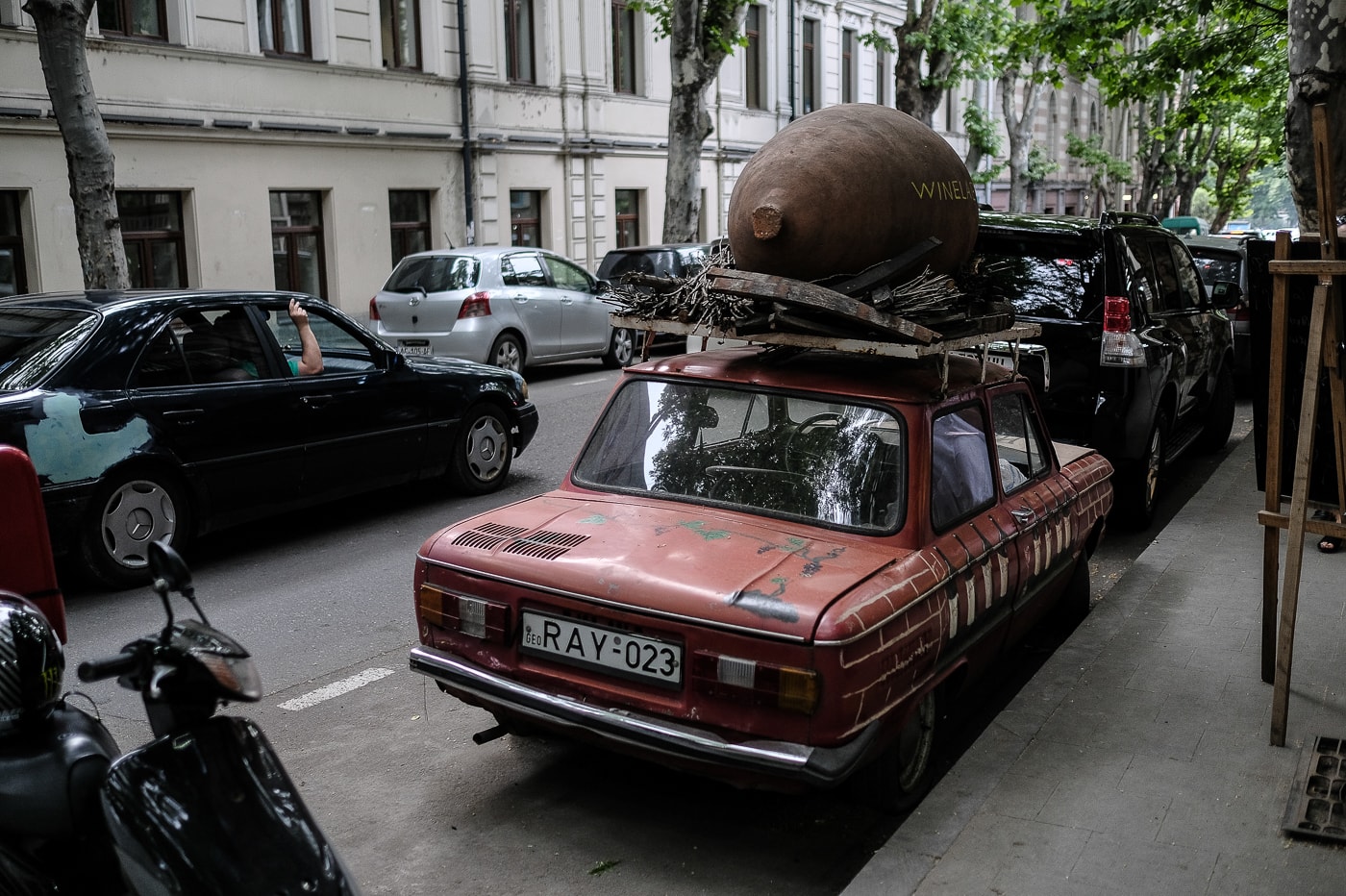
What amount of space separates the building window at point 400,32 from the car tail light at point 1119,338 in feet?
57.1

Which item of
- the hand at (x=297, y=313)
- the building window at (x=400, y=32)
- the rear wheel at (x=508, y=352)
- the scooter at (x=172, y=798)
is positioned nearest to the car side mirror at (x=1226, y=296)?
the hand at (x=297, y=313)

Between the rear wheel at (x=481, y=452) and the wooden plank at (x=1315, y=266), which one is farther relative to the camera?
the rear wheel at (x=481, y=452)

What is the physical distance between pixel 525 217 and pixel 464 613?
75.2 ft

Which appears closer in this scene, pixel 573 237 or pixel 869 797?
pixel 869 797

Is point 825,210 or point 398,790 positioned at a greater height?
point 825,210

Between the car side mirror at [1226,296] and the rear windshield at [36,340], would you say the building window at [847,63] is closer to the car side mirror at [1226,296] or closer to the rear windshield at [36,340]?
the car side mirror at [1226,296]

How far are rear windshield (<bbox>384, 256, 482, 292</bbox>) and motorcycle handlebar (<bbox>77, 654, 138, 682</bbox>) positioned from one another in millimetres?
13305

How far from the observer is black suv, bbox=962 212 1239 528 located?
8094 mm

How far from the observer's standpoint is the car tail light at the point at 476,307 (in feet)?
50.4

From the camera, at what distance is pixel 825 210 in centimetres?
495

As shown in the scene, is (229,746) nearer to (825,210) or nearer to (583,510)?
(583,510)

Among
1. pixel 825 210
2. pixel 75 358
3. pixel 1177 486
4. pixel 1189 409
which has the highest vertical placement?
pixel 825 210

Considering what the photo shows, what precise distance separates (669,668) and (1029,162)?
36482 mm

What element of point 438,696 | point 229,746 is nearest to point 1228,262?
point 438,696
